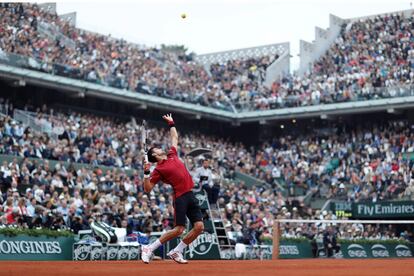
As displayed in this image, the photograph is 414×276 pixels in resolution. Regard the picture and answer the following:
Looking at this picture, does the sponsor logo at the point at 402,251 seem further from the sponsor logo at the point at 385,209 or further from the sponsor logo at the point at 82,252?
the sponsor logo at the point at 82,252

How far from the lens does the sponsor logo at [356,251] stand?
28.4m

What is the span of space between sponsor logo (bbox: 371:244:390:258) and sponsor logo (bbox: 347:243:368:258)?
1.10ft

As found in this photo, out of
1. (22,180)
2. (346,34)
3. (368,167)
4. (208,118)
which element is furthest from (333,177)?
(22,180)

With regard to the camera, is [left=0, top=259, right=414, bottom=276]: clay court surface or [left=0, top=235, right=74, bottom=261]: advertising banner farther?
[left=0, top=235, right=74, bottom=261]: advertising banner

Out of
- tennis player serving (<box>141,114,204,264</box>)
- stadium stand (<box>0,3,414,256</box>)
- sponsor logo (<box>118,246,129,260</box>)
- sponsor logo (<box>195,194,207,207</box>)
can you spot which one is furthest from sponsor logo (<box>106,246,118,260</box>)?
tennis player serving (<box>141,114,204,264</box>)

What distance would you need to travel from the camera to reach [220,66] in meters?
48.1

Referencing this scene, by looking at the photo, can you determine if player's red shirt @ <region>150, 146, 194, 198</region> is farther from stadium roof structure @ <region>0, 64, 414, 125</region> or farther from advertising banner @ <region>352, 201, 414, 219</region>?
advertising banner @ <region>352, 201, 414, 219</region>

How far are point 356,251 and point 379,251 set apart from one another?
86 cm

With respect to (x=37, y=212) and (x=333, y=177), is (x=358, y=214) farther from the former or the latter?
(x=37, y=212)

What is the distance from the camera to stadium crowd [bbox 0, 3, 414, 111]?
34.0 metres

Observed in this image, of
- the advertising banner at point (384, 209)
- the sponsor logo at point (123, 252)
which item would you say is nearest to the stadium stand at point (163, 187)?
the advertising banner at point (384, 209)

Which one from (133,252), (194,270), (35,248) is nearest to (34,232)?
(35,248)

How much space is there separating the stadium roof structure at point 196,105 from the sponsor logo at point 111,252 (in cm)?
1262

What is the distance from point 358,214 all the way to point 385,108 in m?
6.49
